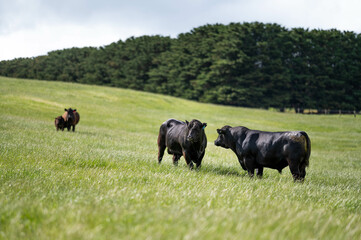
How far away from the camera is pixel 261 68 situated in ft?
219

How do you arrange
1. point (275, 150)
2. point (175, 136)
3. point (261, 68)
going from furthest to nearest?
1. point (261, 68)
2. point (175, 136)
3. point (275, 150)

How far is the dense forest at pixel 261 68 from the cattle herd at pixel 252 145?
2228 inches

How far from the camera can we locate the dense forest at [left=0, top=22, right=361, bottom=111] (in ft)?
211

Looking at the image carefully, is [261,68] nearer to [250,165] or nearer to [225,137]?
[225,137]

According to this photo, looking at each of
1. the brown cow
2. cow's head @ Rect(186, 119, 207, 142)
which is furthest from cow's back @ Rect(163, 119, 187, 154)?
the brown cow

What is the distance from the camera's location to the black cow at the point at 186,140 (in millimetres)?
7318

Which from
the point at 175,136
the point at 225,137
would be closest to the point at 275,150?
the point at 225,137

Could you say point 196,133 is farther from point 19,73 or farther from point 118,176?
point 19,73

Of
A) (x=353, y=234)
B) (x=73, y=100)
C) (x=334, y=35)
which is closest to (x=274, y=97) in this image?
(x=334, y=35)

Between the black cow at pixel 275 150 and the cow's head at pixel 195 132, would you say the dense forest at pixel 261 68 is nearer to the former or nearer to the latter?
the black cow at pixel 275 150

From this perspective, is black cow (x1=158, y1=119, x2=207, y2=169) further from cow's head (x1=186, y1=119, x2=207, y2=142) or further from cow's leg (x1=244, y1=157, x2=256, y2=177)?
cow's leg (x1=244, y1=157, x2=256, y2=177)

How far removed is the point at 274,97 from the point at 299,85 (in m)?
6.76

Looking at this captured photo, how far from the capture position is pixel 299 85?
215ft

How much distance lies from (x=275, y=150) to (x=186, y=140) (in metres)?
2.26
